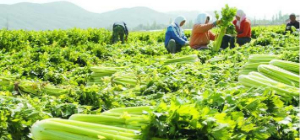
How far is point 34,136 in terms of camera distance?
9.62 feet

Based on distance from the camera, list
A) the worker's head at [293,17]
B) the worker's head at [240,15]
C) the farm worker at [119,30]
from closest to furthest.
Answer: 1. the worker's head at [240,15]
2. the worker's head at [293,17]
3. the farm worker at [119,30]

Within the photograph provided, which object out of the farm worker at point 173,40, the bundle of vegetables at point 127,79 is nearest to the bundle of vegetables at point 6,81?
the bundle of vegetables at point 127,79

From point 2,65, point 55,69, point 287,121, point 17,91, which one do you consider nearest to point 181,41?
point 55,69

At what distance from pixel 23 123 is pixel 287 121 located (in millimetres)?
2552

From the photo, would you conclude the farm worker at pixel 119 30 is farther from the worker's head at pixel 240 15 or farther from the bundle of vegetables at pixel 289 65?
the bundle of vegetables at pixel 289 65

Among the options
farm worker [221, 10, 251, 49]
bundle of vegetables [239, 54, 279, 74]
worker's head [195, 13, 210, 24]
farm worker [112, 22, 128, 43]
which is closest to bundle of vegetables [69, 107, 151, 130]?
bundle of vegetables [239, 54, 279, 74]

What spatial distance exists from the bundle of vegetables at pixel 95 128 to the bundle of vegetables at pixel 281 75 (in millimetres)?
2222

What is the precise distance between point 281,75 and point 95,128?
2697 millimetres

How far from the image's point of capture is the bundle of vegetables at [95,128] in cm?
266

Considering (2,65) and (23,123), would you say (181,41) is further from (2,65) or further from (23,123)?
(23,123)

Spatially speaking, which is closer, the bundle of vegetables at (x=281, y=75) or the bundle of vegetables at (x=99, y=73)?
the bundle of vegetables at (x=281, y=75)

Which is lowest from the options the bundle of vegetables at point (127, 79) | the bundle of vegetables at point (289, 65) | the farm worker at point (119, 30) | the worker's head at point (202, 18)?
the bundle of vegetables at point (127, 79)

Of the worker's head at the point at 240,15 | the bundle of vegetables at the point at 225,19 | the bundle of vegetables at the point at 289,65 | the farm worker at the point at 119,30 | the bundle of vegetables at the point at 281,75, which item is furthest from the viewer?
the farm worker at the point at 119,30

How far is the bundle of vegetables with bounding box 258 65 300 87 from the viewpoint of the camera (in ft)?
13.9
